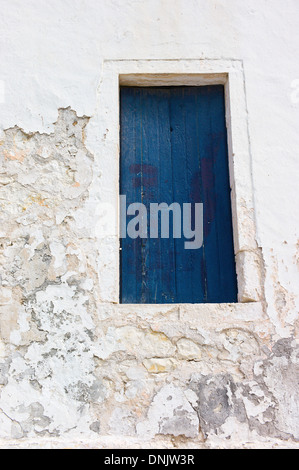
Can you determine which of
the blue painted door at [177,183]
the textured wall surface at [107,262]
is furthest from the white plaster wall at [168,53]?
the blue painted door at [177,183]

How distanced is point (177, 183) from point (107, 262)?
75 centimetres

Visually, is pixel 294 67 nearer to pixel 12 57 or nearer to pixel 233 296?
pixel 233 296

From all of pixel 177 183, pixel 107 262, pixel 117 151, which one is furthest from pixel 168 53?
pixel 107 262

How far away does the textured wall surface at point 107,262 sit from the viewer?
3.01 metres

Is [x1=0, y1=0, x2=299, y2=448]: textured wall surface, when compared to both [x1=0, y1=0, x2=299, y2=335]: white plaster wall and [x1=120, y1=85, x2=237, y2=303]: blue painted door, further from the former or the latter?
[x1=120, y1=85, x2=237, y2=303]: blue painted door

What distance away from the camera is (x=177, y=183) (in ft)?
11.4

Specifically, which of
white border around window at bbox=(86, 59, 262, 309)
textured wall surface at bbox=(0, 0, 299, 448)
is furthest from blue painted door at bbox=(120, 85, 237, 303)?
textured wall surface at bbox=(0, 0, 299, 448)

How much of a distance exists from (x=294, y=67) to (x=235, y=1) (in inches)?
25.5

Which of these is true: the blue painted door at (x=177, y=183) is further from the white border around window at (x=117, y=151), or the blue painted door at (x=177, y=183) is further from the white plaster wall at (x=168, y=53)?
the white plaster wall at (x=168, y=53)

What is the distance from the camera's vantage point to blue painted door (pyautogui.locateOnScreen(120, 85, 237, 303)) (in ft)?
10.9

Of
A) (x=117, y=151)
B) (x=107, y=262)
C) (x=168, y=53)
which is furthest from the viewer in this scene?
(x=168, y=53)

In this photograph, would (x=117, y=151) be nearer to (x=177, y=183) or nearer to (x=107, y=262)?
(x=177, y=183)

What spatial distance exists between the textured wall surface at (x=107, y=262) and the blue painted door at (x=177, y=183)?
0.21 m

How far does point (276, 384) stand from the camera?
10.1ft
